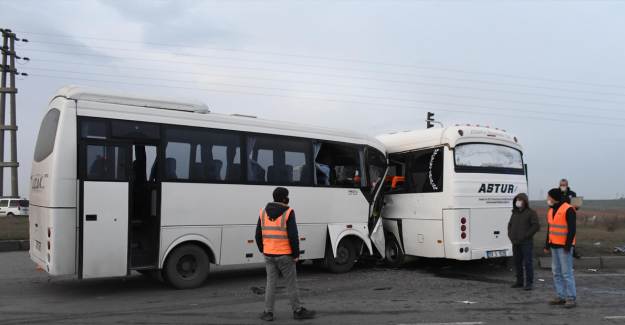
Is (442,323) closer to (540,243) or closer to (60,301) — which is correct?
(60,301)

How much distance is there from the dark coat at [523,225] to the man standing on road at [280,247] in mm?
4748

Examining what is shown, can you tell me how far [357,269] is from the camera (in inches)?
482

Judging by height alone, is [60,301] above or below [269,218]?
below

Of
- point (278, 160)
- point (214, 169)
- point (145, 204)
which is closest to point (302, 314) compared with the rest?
point (214, 169)

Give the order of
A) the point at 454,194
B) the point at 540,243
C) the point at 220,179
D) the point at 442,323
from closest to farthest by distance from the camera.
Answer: the point at 442,323, the point at 220,179, the point at 454,194, the point at 540,243

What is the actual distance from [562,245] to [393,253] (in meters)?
4.98

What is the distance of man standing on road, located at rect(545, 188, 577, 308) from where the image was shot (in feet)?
25.9

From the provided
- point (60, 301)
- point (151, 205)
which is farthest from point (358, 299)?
point (60, 301)

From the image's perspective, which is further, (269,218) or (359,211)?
(359,211)

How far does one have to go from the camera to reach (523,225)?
964 centimetres

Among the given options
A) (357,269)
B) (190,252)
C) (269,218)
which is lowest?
(357,269)

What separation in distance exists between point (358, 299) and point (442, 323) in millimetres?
2035

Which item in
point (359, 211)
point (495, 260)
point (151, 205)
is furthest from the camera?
point (495, 260)

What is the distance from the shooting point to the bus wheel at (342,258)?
37.5 ft
